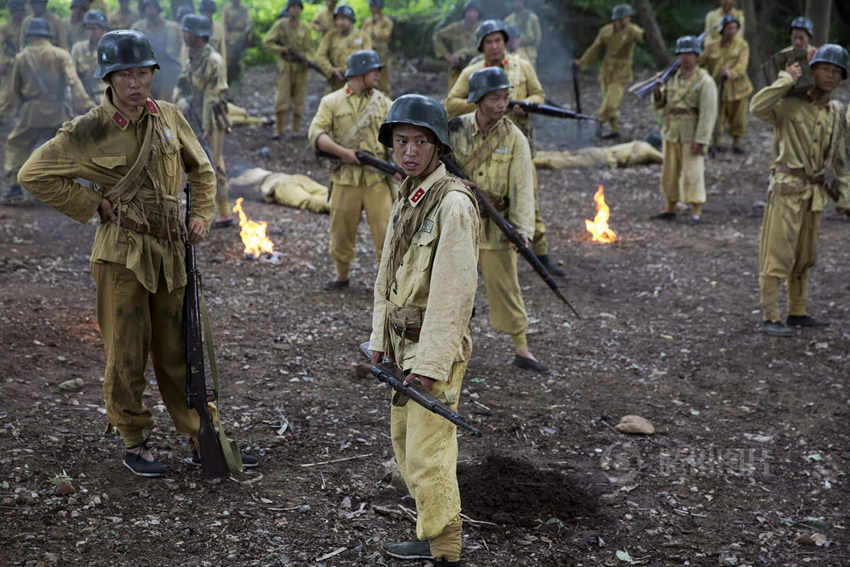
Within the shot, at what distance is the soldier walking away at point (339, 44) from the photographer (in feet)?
45.6

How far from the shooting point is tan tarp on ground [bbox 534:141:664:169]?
14.0 metres

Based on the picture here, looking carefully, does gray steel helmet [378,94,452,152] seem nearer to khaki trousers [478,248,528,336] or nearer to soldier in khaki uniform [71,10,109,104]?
khaki trousers [478,248,528,336]

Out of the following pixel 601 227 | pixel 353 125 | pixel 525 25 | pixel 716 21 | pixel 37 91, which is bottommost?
pixel 601 227

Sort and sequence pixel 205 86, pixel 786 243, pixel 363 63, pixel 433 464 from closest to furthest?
pixel 433 464, pixel 786 243, pixel 363 63, pixel 205 86

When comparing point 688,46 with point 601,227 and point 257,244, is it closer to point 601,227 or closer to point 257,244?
point 601,227

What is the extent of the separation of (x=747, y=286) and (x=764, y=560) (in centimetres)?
507

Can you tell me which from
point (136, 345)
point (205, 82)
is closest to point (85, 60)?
point (205, 82)

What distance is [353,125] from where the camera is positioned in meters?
7.55

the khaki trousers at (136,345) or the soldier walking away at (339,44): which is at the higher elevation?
the soldier walking away at (339,44)

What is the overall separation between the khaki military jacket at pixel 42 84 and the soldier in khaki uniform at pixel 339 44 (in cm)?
427

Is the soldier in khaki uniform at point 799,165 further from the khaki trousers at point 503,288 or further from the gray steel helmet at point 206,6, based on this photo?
the gray steel helmet at point 206,6

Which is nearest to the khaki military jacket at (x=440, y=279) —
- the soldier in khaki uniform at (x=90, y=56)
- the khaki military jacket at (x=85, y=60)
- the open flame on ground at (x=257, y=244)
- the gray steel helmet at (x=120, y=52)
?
the gray steel helmet at (x=120, y=52)

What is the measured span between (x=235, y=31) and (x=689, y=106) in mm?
11493

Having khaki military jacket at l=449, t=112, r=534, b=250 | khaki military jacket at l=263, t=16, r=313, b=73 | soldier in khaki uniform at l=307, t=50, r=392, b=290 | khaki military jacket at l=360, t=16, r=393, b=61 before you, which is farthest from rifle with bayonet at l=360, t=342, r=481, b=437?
khaki military jacket at l=360, t=16, r=393, b=61
